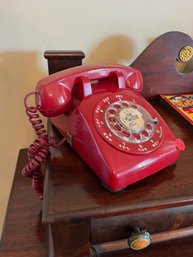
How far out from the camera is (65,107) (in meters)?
0.51

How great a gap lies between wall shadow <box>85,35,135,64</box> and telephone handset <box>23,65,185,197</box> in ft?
0.73

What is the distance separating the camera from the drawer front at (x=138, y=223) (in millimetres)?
495

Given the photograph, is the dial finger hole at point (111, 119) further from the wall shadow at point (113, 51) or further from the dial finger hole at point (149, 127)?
the wall shadow at point (113, 51)

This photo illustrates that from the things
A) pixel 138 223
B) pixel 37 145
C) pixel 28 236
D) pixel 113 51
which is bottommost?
pixel 28 236

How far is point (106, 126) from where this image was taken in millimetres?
480

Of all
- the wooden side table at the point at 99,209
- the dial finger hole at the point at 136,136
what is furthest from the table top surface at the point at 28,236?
the dial finger hole at the point at 136,136

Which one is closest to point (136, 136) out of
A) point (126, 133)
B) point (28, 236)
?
point (126, 133)

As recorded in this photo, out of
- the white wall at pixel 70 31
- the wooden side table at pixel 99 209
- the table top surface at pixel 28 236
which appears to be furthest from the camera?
the white wall at pixel 70 31

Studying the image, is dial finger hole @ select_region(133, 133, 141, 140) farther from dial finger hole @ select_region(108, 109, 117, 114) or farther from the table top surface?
the table top surface

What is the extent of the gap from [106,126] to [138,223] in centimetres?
21

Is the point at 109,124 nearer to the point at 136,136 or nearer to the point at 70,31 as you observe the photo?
the point at 136,136

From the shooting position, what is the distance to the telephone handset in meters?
0.44

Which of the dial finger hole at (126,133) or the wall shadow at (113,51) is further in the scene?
the wall shadow at (113,51)

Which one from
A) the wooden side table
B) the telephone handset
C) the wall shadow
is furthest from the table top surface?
the wall shadow
